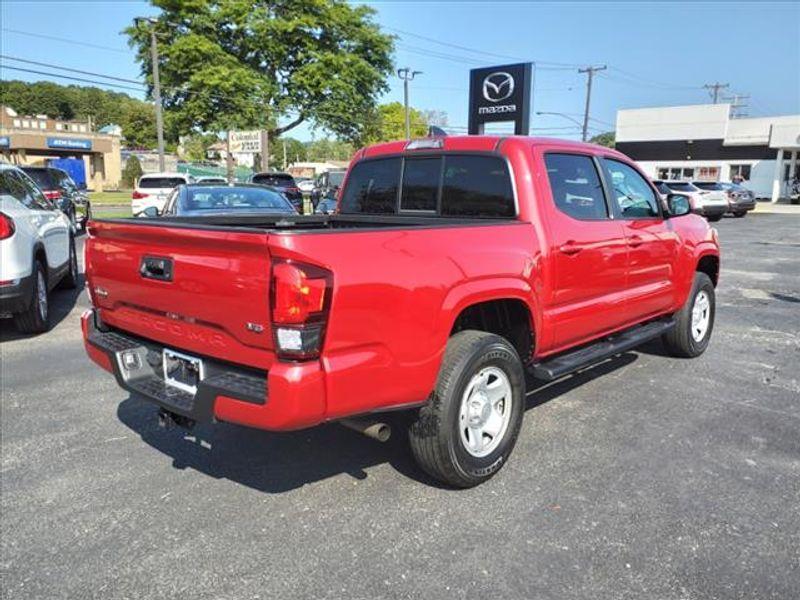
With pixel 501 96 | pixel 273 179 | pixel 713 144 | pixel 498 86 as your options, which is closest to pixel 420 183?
pixel 501 96

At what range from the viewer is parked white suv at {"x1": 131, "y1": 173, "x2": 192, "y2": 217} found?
19016mm

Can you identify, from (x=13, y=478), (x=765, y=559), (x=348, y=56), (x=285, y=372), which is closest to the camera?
(x=285, y=372)

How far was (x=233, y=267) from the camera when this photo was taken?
278cm

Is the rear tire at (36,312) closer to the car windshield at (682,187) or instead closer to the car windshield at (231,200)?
the car windshield at (231,200)

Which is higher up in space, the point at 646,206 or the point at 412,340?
the point at 646,206

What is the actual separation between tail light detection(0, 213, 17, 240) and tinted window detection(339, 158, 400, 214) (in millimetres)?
3446

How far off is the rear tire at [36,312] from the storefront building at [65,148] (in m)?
51.5

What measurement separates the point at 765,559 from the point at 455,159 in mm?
2805

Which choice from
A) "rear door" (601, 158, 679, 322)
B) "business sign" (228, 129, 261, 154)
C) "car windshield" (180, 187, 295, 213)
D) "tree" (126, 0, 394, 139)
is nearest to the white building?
"tree" (126, 0, 394, 139)

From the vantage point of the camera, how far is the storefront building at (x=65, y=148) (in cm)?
5444

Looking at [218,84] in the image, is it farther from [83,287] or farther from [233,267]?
[233,267]

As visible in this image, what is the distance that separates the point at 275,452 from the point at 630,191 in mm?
3329

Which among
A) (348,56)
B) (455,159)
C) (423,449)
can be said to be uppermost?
(348,56)

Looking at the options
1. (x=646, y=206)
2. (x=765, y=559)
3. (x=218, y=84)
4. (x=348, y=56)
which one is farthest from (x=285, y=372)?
(x=348, y=56)
